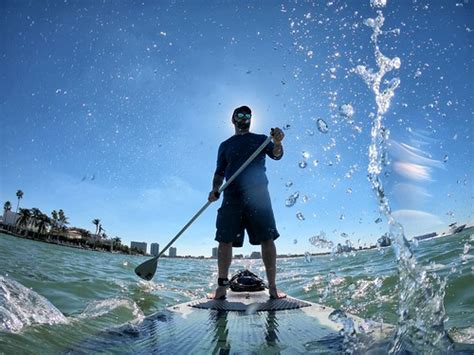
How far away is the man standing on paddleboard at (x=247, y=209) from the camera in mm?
4379

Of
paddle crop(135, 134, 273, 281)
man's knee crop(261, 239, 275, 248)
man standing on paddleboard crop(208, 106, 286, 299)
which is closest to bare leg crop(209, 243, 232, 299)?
man standing on paddleboard crop(208, 106, 286, 299)

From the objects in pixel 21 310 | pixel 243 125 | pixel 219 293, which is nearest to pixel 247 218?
pixel 219 293

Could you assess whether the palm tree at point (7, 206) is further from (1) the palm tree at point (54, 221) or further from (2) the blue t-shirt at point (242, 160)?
(2) the blue t-shirt at point (242, 160)

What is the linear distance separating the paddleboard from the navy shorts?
96cm

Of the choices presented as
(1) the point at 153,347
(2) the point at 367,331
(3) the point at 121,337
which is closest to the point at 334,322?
(2) the point at 367,331

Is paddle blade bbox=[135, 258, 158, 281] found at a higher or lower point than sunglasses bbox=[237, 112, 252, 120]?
lower

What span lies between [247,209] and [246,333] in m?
2.10

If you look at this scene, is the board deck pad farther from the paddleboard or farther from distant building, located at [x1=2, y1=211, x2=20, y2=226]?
distant building, located at [x1=2, y1=211, x2=20, y2=226]

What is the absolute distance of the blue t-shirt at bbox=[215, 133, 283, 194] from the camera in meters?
4.57

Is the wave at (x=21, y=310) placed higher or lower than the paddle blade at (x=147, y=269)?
lower

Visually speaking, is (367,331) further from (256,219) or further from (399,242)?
(256,219)

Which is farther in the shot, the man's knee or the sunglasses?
the sunglasses

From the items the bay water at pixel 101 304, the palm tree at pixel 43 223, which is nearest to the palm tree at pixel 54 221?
the palm tree at pixel 43 223

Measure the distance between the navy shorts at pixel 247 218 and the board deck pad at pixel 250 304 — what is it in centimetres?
68
